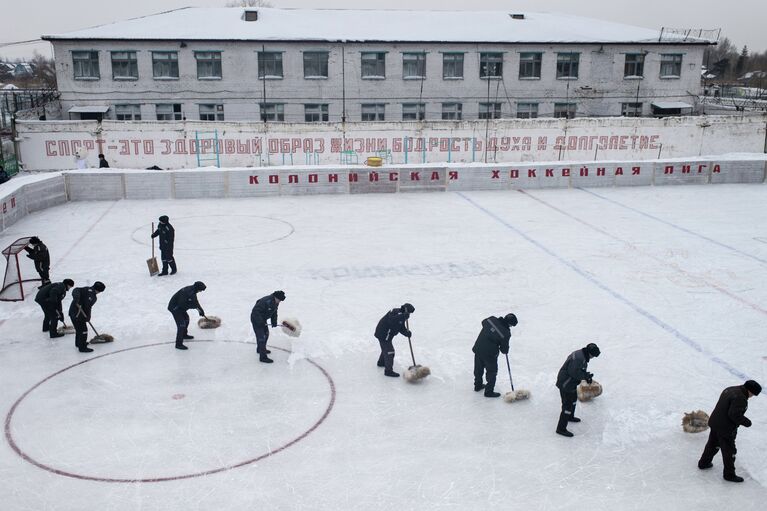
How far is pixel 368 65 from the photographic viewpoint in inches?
1639

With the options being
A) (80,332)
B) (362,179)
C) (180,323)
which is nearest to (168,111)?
(362,179)

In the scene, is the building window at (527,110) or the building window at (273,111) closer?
the building window at (273,111)

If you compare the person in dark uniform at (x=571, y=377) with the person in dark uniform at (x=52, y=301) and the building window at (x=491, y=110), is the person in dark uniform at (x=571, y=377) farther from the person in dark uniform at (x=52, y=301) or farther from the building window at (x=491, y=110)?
the building window at (x=491, y=110)

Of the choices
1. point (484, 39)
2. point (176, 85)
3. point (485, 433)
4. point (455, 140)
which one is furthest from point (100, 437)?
point (484, 39)

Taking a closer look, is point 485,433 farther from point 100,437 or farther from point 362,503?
point 100,437

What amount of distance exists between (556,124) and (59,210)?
75.2 ft

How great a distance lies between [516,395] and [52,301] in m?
8.17

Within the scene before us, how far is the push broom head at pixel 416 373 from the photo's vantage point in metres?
10.1

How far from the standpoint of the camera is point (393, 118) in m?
42.4

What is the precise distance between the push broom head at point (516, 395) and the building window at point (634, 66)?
39.9 metres

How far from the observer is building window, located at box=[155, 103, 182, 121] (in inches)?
1596

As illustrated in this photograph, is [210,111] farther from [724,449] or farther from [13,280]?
[724,449]

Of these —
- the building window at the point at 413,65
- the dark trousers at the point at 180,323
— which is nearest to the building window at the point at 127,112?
the building window at the point at 413,65

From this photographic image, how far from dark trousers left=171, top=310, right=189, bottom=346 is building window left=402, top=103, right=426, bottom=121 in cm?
3329
